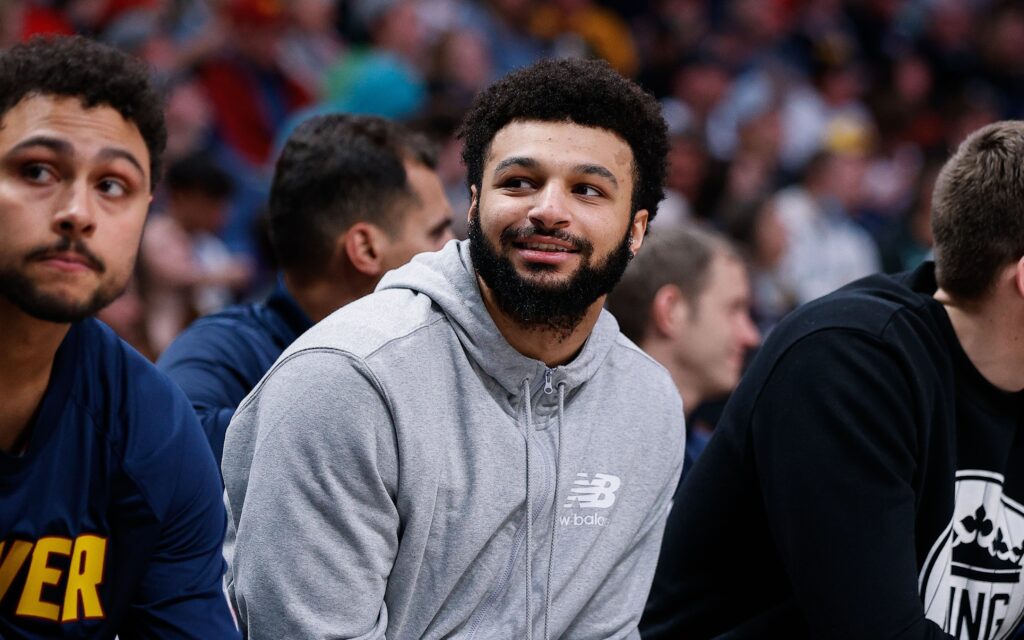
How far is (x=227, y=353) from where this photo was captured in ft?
9.68

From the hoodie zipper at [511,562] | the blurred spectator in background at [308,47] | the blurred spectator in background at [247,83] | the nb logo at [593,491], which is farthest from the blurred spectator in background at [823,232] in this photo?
the hoodie zipper at [511,562]

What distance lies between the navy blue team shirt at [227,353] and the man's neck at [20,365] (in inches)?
25.7

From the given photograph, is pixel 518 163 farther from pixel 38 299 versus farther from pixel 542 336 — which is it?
pixel 38 299

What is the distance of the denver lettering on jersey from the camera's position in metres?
2.04

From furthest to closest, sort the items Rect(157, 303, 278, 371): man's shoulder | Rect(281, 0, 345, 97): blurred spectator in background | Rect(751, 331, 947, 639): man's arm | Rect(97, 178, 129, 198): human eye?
Rect(281, 0, 345, 97): blurred spectator in background < Rect(157, 303, 278, 371): man's shoulder < Rect(751, 331, 947, 639): man's arm < Rect(97, 178, 129, 198): human eye

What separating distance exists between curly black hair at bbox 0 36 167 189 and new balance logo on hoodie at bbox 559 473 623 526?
0.90 m

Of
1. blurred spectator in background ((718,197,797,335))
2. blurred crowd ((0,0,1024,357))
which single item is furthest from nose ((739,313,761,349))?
blurred spectator in background ((718,197,797,335))

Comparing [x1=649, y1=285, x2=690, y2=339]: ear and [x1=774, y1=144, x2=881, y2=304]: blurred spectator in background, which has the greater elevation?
[x1=774, y1=144, x2=881, y2=304]: blurred spectator in background

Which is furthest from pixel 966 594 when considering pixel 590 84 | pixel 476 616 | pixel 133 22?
pixel 133 22

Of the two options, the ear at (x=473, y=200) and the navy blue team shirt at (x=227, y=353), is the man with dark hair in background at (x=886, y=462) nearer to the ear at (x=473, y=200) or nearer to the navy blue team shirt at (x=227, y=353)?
the ear at (x=473, y=200)

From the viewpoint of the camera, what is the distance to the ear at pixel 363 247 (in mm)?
3148

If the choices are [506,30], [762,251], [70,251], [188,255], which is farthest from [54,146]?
[506,30]

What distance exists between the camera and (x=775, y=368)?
2.44m

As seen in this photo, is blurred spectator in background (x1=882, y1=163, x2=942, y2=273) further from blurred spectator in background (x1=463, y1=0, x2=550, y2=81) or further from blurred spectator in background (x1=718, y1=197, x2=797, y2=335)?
blurred spectator in background (x1=463, y1=0, x2=550, y2=81)
